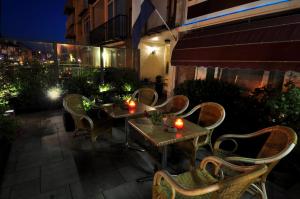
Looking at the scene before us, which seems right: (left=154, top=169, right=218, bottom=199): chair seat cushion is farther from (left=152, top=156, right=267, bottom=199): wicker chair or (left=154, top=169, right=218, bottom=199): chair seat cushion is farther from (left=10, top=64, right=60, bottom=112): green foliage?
(left=10, top=64, right=60, bottom=112): green foliage

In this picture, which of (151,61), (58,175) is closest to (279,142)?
(58,175)

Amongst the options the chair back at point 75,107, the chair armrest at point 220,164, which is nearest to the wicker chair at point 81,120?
the chair back at point 75,107

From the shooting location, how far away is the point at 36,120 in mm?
5020

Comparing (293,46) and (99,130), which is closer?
(293,46)

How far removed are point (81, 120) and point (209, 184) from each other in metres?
2.60

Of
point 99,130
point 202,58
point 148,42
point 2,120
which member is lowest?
point 99,130

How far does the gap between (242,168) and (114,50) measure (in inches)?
271

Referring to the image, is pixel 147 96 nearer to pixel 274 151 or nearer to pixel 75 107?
pixel 75 107

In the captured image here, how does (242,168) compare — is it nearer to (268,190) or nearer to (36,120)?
(268,190)

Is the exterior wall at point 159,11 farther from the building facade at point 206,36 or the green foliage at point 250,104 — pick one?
the green foliage at point 250,104

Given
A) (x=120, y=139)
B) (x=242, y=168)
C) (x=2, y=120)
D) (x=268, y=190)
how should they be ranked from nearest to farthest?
(x=242, y=168) → (x=268, y=190) → (x=2, y=120) → (x=120, y=139)

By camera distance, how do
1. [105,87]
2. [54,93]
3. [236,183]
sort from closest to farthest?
[236,183] → [54,93] → [105,87]

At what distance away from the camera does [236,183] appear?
1.20 metres

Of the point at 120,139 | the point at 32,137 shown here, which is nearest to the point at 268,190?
the point at 120,139
